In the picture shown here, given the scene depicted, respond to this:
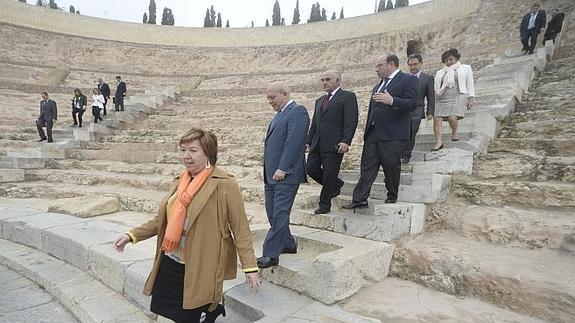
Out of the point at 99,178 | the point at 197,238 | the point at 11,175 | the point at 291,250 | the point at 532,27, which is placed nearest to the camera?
the point at 197,238

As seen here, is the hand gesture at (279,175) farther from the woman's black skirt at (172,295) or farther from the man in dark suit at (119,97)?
the man in dark suit at (119,97)

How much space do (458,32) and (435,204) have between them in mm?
22398

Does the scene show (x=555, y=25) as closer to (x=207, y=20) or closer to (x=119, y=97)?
(x=119, y=97)

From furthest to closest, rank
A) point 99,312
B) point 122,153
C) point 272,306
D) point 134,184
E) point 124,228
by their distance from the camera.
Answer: point 122,153 < point 134,184 < point 124,228 < point 99,312 < point 272,306

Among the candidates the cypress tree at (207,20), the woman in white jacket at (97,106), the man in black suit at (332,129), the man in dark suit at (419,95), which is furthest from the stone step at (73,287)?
the cypress tree at (207,20)

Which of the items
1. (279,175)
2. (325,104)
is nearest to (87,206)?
(279,175)

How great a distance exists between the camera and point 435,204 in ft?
11.7

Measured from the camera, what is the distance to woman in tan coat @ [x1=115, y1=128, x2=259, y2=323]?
1857 mm

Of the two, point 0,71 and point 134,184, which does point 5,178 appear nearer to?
point 134,184

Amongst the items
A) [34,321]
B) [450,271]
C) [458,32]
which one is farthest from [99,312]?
[458,32]

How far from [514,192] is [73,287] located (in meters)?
4.50

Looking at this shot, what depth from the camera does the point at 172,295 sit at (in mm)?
1945

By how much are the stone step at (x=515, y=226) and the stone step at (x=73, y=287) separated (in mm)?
2993

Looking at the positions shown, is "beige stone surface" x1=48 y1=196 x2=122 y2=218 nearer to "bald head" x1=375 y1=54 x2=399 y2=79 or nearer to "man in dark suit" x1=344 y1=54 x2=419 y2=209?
"man in dark suit" x1=344 y1=54 x2=419 y2=209
